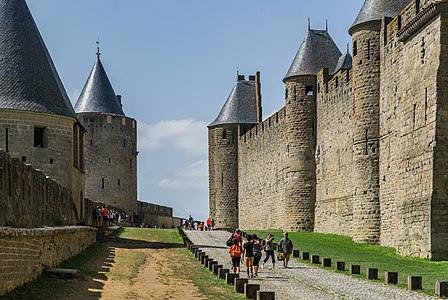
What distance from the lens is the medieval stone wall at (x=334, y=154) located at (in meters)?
35.1

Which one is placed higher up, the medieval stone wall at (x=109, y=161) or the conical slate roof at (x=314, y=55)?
the conical slate roof at (x=314, y=55)

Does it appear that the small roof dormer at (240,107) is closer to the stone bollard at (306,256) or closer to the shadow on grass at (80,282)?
the shadow on grass at (80,282)

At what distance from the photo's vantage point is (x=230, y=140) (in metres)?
58.7

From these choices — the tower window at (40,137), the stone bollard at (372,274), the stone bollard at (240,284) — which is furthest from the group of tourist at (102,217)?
the stone bollard at (240,284)

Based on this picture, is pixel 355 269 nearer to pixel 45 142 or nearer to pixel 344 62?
pixel 45 142

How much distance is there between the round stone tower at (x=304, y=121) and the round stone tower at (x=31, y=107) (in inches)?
500

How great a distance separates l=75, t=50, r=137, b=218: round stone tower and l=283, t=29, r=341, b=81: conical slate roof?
63.4ft

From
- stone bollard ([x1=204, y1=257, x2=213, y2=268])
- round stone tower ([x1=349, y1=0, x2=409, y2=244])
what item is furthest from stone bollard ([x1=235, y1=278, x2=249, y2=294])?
round stone tower ([x1=349, y1=0, x2=409, y2=244])

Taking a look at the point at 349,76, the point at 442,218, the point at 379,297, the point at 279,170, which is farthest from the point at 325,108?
the point at 379,297

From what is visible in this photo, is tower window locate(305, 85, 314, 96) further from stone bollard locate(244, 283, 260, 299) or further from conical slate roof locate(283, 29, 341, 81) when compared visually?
stone bollard locate(244, 283, 260, 299)

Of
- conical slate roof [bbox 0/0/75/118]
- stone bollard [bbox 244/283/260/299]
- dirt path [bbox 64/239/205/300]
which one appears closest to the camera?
stone bollard [bbox 244/283/260/299]

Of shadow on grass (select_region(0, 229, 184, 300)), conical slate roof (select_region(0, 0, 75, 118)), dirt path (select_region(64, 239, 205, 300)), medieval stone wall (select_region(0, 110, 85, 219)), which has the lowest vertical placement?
dirt path (select_region(64, 239, 205, 300))

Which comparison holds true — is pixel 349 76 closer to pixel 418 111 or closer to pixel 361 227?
pixel 361 227

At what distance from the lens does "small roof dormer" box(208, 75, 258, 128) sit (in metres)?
58.7
